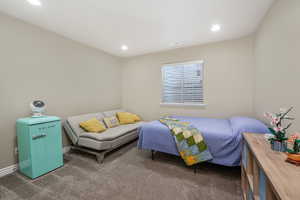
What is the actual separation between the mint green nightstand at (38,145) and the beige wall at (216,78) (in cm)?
241

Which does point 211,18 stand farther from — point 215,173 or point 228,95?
point 215,173

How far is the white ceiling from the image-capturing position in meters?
1.74

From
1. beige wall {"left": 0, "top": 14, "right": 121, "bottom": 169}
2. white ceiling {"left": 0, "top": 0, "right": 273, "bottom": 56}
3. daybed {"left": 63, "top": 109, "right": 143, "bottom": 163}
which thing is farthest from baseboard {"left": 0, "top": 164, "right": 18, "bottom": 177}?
white ceiling {"left": 0, "top": 0, "right": 273, "bottom": 56}

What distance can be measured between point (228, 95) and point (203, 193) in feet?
7.15

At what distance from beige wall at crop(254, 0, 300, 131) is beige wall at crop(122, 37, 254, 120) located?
59 cm

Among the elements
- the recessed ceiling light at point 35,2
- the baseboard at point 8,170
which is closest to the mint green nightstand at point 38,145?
the baseboard at point 8,170

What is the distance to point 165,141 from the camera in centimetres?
218

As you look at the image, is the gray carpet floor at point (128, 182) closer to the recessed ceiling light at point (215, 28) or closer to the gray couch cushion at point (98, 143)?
the gray couch cushion at point (98, 143)

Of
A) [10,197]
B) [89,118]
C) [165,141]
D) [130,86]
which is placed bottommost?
[10,197]

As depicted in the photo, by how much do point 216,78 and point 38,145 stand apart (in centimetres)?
370

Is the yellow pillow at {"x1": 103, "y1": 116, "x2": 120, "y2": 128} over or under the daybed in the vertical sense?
over

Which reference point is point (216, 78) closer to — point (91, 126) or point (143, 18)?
point (143, 18)

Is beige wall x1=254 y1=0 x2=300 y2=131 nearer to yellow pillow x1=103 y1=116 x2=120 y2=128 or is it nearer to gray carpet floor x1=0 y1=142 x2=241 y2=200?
gray carpet floor x1=0 y1=142 x2=241 y2=200

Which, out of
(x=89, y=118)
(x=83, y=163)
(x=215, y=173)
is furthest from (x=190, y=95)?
(x=83, y=163)
